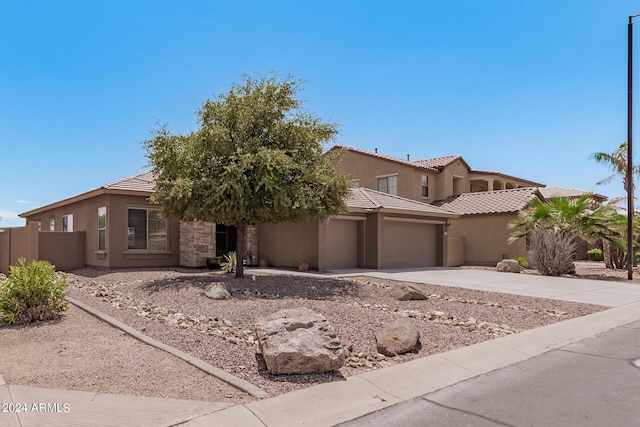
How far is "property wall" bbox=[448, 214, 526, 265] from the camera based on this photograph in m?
25.0

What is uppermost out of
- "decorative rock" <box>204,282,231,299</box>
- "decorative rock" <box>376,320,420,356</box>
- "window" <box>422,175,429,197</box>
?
"window" <box>422,175,429,197</box>

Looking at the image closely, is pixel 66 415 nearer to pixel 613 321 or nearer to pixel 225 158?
pixel 225 158

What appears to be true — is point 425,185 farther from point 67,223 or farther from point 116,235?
point 67,223

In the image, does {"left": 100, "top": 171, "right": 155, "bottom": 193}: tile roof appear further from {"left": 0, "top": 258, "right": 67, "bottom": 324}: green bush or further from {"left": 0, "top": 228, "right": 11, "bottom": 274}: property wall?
{"left": 0, "top": 258, "right": 67, "bottom": 324}: green bush

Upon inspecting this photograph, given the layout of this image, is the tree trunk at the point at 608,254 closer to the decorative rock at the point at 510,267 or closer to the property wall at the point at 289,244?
the decorative rock at the point at 510,267

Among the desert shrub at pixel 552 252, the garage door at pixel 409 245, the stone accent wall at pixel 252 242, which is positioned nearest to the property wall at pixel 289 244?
the stone accent wall at pixel 252 242

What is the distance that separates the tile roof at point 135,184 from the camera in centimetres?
1685

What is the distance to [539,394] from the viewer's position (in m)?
5.41

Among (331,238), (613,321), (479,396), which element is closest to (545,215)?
(331,238)

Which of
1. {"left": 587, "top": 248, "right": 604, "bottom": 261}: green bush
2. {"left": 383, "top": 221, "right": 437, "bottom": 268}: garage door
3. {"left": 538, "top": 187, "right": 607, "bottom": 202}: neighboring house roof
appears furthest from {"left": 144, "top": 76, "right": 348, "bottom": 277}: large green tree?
{"left": 538, "top": 187, "right": 607, "bottom": 202}: neighboring house roof

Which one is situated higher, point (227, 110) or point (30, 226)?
point (227, 110)

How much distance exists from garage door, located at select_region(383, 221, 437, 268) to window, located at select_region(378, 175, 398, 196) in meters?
5.20

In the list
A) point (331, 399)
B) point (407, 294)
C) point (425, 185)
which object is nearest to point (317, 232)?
point (407, 294)

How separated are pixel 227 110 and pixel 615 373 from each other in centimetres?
1083
